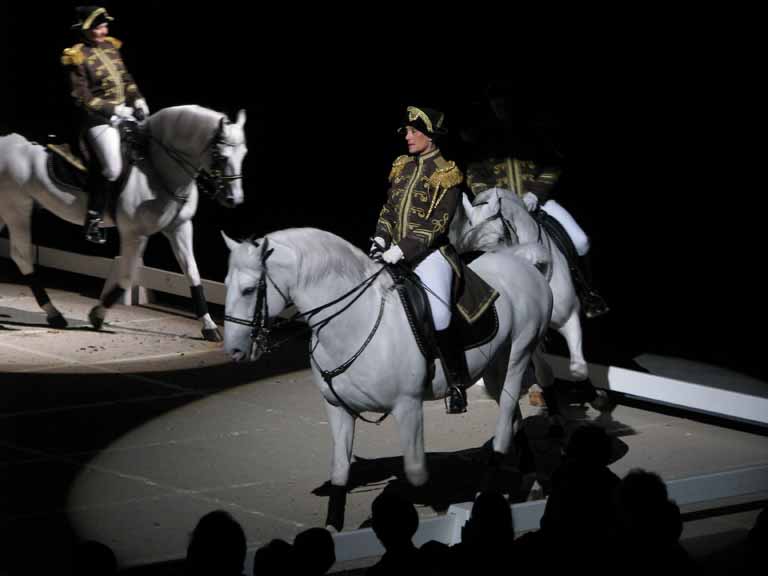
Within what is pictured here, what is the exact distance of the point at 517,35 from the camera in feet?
37.9

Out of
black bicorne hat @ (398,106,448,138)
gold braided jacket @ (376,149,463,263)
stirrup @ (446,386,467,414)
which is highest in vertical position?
black bicorne hat @ (398,106,448,138)

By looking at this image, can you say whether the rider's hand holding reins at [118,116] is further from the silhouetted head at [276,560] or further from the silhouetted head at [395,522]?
the silhouetted head at [276,560]

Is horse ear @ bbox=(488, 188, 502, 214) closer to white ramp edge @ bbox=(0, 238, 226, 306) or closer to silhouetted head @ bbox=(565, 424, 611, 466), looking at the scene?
silhouetted head @ bbox=(565, 424, 611, 466)

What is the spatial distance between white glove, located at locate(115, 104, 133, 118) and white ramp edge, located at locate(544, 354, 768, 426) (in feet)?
12.9

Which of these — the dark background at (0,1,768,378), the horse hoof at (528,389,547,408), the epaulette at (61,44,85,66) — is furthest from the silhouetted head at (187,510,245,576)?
the epaulette at (61,44,85,66)

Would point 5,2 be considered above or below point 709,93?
below

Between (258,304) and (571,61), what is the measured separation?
20.2ft

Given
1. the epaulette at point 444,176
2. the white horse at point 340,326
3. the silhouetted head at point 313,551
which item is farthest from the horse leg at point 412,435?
the silhouetted head at point 313,551

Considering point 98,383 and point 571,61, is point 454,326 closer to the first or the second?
point 98,383

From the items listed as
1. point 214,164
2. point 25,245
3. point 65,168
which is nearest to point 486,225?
point 214,164

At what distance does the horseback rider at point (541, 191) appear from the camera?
8.89 m

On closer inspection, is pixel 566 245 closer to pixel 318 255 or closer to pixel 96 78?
pixel 318 255

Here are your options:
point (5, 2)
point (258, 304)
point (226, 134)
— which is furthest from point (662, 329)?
point (5, 2)

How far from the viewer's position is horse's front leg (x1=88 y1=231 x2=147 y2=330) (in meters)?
10.8
